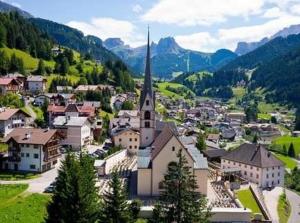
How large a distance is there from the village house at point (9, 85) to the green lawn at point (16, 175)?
145ft

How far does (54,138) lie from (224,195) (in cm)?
2508

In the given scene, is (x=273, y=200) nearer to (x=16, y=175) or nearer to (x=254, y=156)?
(x=254, y=156)

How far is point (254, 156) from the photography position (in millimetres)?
70688

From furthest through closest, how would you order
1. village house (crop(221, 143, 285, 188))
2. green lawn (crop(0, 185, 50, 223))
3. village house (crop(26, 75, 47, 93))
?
village house (crop(26, 75, 47, 93)) → village house (crop(221, 143, 285, 188)) → green lawn (crop(0, 185, 50, 223))

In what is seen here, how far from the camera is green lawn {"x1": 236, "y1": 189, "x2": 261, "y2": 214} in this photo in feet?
168

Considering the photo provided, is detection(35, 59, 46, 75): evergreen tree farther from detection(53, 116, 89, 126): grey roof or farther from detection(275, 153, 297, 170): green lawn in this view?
detection(275, 153, 297, 170): green lawn

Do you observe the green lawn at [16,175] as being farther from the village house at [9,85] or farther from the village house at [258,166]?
the village house at [9,85]

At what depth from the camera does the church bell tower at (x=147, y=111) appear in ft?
216

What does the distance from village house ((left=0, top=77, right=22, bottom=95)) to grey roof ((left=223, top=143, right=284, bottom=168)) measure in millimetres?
52197

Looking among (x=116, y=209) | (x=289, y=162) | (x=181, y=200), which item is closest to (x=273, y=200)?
(x=116, y=209)

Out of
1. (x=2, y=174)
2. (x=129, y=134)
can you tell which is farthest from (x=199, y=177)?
(x=129, y=134)

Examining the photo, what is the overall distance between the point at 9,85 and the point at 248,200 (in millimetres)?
66617

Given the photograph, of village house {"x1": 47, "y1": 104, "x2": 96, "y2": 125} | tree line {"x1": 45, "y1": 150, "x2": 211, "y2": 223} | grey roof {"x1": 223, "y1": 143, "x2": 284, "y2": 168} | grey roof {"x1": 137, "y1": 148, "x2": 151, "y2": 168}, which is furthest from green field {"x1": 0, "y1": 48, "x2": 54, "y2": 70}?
tree line {"x1": 45, "y1": 150, "x2": 211, "y2": 223}

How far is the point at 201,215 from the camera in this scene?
2509 cm
